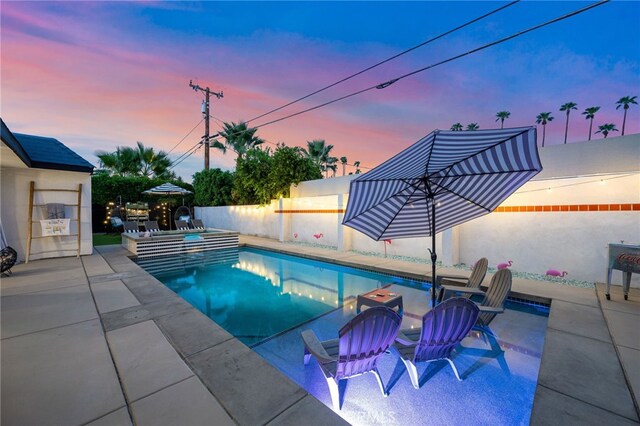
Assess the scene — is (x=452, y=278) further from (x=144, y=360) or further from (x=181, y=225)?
(x=181, y=225)

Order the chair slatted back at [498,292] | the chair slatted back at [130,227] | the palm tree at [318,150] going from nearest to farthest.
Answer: the chair slatted back at [498,292]
the chair slatted back at [130,227]
the palm tree at [318,150]

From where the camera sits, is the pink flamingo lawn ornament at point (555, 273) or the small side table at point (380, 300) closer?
the small side table at point (380, 300)

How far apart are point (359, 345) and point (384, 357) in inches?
52.8

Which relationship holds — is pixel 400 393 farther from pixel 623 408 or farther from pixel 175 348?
pixel 175 348

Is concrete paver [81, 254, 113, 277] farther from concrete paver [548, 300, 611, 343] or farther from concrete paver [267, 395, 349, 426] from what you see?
concrete paver [548, 300, 611, 343]

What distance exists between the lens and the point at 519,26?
4965 mm

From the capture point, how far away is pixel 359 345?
2.36 m

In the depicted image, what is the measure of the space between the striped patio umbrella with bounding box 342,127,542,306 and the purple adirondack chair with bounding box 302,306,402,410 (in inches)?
61.9

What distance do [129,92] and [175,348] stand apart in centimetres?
1390

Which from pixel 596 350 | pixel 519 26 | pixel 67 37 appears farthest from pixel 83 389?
pixel 67 37

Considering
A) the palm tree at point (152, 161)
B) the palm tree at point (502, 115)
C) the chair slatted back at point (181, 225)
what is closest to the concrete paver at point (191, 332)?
the chair slatted back at point (181, 225)

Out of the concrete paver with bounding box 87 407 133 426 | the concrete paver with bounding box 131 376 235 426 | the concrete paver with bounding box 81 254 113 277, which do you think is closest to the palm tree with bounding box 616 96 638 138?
the concrete paver with bounding box 131 376 235 426

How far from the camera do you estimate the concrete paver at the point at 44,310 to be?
347 centimetres

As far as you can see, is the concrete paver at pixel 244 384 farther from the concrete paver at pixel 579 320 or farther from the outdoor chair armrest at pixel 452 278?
the outdoor chair armrest at pixel 452 278
